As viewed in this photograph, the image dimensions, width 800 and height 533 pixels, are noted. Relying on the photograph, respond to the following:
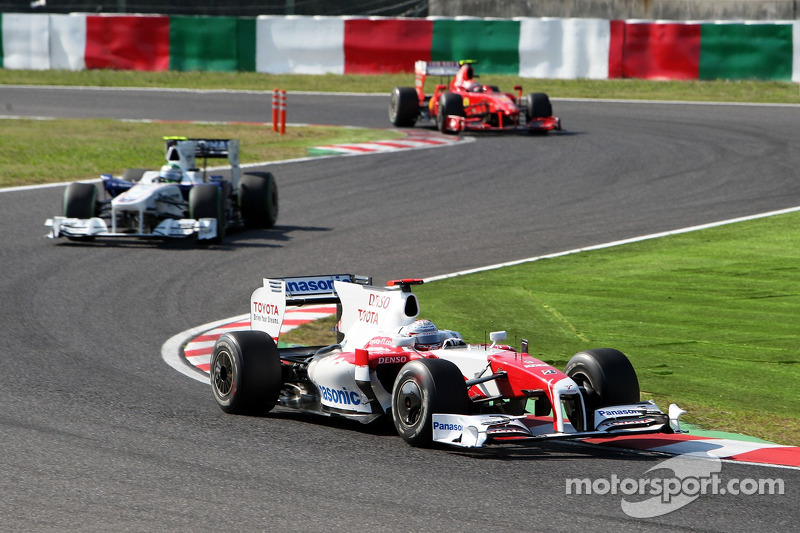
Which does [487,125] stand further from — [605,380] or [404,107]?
[605,380]

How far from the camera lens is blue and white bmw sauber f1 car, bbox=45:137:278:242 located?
15.8 meters

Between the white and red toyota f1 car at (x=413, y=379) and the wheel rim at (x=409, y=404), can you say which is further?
the wheel rim at (x=409, y=404)

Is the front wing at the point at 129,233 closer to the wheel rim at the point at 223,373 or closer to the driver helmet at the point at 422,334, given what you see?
the wheel rim at the point at 223,373

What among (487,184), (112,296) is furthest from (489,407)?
(487,184)

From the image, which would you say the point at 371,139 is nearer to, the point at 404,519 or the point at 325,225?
the point at 325,225

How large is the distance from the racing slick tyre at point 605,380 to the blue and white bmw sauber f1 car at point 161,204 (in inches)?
347

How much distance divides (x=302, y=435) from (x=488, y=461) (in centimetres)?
141

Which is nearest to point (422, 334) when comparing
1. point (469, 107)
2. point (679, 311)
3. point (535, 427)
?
point (535, 427)

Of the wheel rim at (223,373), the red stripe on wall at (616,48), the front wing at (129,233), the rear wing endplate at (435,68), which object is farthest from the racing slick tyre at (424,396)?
the red stripe on wall at (616,48)

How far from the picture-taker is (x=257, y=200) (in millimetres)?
17406

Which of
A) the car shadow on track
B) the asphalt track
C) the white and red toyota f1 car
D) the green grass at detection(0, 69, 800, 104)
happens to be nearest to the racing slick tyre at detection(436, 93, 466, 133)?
the asphalt track

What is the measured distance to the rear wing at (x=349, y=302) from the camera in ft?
27.6

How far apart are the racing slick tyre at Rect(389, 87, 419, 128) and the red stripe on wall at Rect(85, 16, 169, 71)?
1189 cm

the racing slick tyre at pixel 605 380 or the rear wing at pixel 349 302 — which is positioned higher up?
the rear wing at pixel 349 302
